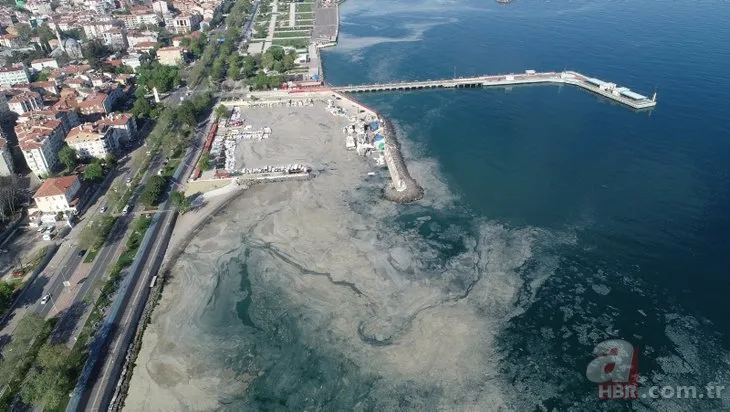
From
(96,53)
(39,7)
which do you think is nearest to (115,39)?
(96,53)

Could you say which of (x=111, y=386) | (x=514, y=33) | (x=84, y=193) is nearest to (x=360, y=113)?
(x=84, y=193)

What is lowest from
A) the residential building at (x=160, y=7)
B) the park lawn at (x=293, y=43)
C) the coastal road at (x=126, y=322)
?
the coastal road at (x=126, y=322)

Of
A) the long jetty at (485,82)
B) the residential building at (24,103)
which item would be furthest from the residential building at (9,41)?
the long jetty at (485,82)

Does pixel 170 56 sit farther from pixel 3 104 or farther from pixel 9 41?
pixel 9 41

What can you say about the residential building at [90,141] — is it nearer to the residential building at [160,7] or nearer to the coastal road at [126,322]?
the coastal road at [126,322]

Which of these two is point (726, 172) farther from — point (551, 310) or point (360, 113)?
point (360, 113)

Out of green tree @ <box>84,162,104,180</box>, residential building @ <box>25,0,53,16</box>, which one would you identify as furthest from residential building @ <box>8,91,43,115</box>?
residential building @ <box>25,0,53,16</box>
